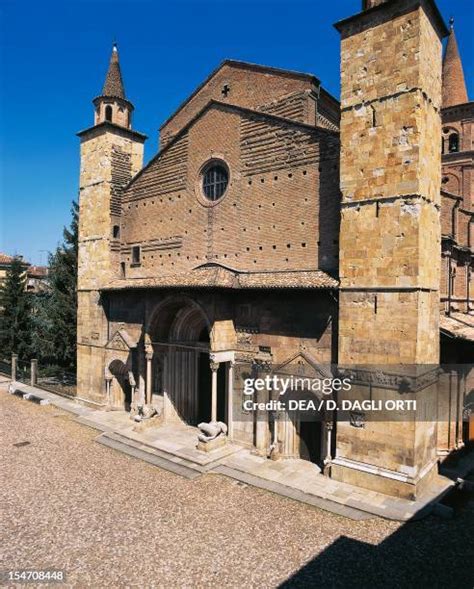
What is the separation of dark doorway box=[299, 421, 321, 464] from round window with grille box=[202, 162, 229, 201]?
8266 millimetres

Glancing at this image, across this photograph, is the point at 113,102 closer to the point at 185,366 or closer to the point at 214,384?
the point at 185,366

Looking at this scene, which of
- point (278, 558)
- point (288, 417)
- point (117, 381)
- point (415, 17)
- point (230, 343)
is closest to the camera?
point (278, 558)

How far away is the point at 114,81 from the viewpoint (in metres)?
19.5

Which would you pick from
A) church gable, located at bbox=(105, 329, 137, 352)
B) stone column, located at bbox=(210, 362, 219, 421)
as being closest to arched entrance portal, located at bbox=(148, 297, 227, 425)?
church gable, located at bbox=(105, 329, 137, 352)

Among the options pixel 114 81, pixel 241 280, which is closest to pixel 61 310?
pixel 114 81

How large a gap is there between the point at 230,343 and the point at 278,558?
679 centimetres

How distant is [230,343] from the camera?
13766 mm

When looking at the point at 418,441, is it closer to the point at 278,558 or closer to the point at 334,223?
the point at 278,558

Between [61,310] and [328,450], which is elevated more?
[61,310]

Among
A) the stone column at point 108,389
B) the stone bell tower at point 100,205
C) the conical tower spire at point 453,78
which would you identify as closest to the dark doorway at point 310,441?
the stone column at point 108,389

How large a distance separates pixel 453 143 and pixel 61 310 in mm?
25549

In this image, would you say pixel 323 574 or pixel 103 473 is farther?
pixel 103 473

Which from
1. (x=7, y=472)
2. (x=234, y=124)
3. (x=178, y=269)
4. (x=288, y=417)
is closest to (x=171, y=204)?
(x=178, y=269)

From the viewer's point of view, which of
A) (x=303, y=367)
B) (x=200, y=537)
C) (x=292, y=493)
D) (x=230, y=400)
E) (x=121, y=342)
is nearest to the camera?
(x=200, y=537)
